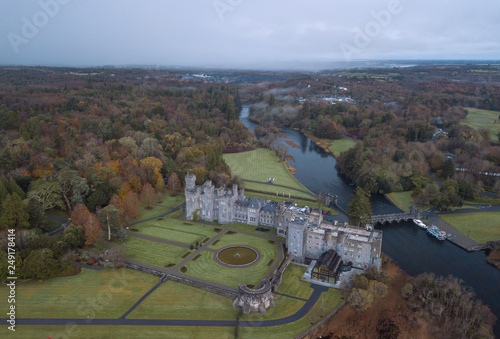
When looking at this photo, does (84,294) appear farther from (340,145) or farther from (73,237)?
(340,145)

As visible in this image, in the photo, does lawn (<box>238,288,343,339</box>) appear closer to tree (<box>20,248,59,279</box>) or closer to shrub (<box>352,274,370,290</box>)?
shrub (<box>352,274,370,290</box>)

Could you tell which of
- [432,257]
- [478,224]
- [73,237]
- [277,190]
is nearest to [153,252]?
[73,237]

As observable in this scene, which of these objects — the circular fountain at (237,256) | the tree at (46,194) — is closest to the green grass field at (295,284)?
the circular fountain at (237,256)

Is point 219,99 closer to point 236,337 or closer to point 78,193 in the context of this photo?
point 78,193

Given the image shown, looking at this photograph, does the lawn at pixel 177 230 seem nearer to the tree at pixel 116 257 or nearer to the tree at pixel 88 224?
the tree at pixel 88 224

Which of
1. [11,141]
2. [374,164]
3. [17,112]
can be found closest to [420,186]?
[374,164]

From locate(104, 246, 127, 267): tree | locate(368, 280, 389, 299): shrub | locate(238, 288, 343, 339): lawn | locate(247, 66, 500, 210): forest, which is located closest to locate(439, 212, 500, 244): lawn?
locate(247, 66, 500, 210): forest
